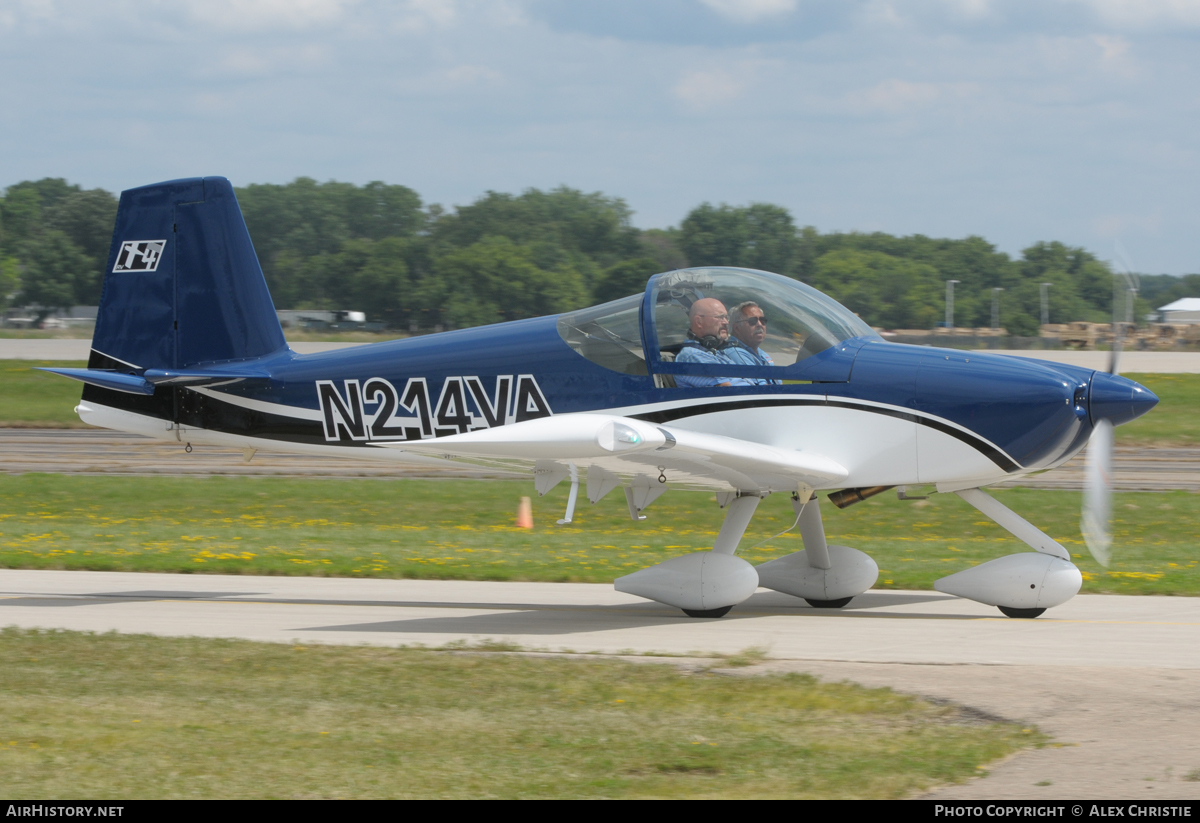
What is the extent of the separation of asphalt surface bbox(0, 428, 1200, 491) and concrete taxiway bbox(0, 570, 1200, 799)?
8.74m

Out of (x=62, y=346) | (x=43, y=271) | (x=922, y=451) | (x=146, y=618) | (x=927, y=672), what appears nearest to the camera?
(x=927, y=672)

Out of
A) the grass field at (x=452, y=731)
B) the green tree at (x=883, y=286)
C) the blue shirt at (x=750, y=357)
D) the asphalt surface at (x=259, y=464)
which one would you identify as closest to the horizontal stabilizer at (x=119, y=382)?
the grass field at (x=452, y=731)

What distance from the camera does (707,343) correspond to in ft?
30.5

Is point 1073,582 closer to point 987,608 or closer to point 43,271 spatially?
point 987,608

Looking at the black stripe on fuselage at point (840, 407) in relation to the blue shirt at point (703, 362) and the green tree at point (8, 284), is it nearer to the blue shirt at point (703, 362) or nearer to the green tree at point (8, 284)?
the blue shirt at point (703, 362)

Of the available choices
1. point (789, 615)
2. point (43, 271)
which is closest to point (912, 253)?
point (43, 271)

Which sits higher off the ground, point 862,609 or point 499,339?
point 499,339

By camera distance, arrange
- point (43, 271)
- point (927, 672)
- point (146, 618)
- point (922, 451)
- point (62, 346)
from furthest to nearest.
→ point (43, 271), point (62, 346), point (146, 618), point (922, 451), point (927, 672)

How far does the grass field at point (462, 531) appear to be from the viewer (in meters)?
12.3

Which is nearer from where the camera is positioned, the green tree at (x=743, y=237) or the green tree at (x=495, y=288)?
the green tree at (x=495, y=288)

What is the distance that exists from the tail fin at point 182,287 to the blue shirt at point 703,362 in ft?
12.9

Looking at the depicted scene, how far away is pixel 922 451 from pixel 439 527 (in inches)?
327

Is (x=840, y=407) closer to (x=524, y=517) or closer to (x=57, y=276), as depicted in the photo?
(x=524, y=517)

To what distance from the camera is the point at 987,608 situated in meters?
10.0
